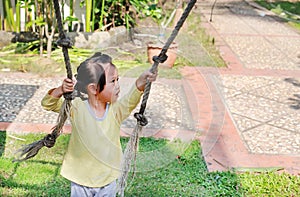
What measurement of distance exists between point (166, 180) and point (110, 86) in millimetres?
1514

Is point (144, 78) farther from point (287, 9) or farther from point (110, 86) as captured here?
point (287, 9)

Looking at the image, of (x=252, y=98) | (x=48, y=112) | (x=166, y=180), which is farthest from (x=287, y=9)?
(x=166, y=180)

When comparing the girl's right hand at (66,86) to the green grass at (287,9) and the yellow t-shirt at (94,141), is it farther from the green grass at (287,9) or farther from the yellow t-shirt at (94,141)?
the green grass at (287,9)

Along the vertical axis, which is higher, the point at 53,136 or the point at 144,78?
the point at 144,78

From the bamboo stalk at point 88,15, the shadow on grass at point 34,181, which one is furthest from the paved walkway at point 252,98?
the bamboo stalk at point 88,15

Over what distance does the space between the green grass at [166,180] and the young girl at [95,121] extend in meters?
0.87

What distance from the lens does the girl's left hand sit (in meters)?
1.76

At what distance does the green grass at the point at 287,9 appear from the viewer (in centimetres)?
1007

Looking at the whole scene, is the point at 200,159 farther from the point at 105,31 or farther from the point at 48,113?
the point at 105,31

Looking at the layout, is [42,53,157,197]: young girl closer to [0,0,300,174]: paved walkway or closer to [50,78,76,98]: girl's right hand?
[50,78,76,98]: girl's right hand

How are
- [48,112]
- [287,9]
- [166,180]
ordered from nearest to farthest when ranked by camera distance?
[166,180] → [48,112] → [287,9]

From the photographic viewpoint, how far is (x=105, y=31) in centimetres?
681

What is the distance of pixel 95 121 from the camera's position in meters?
1.99

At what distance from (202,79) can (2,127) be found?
7.70 feet
